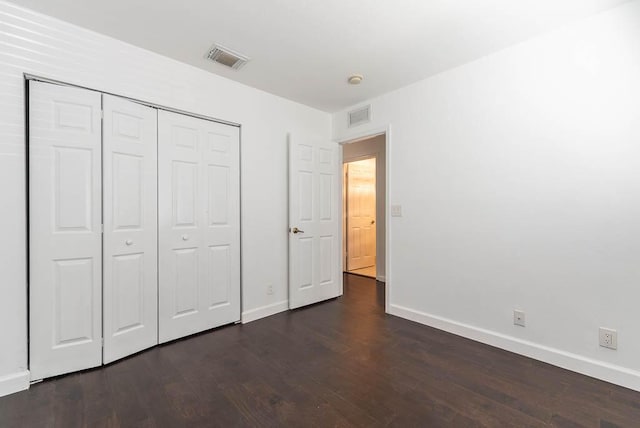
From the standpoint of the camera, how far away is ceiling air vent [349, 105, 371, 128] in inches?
138

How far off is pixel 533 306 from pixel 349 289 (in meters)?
2.44

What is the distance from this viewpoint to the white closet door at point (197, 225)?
101 inches

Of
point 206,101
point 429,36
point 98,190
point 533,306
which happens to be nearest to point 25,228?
point 98,190

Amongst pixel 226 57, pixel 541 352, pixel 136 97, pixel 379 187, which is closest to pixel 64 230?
pixel 136 97

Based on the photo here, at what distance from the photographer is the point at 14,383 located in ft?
6.10

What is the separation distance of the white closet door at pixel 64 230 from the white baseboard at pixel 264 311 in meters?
1.25

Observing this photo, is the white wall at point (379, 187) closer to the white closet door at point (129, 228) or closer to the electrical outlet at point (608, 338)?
the electrical outlet at point (608, 338)

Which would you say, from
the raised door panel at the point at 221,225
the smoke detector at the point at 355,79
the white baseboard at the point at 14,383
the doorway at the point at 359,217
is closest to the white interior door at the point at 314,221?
Answer: the raised door panel at the point at 221,225

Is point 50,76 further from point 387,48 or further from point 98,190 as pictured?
point 387,48

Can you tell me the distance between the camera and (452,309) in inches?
110

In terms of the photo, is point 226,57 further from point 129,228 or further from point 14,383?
point 14,383

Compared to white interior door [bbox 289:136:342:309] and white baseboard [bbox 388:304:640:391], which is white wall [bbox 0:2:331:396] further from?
white baseboard [bbox 388:304:640:391]

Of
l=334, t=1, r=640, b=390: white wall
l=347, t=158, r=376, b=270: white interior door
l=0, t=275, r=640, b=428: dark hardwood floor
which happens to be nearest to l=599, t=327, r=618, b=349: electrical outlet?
l=334, t=1, r=640, b=390: white wall

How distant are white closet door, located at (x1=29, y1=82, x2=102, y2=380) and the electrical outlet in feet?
12.0
